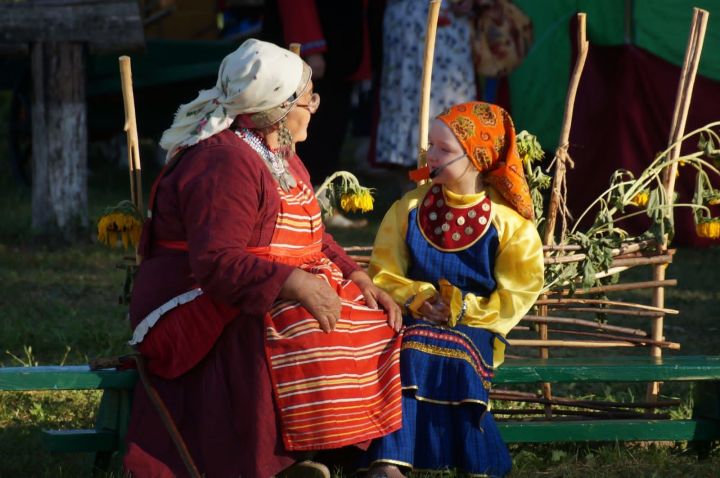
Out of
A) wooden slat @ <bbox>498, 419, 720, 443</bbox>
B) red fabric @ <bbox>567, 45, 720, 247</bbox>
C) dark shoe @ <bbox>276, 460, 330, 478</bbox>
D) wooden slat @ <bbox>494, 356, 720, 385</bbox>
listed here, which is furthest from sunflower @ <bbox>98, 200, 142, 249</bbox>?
red fabric @ <bbox>567, 45, 720, 247</bbox>

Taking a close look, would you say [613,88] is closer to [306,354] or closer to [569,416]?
[569,416]

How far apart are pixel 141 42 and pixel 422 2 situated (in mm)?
1701

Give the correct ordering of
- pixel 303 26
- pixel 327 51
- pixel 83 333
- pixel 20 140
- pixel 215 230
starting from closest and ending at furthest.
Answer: pixel 215 230, pixel 83 333, pixel 303 26, pixel 327 51, pixel 20 140

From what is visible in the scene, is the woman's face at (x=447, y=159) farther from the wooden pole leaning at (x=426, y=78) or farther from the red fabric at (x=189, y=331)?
the red fabric at (x=189, y=331)

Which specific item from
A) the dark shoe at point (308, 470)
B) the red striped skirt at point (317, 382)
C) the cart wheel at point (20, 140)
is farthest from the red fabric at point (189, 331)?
the cart wheel at point (20, 140)

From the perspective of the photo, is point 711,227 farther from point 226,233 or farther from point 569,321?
point 226,233

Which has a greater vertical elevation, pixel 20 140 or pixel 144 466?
pixel 20 140

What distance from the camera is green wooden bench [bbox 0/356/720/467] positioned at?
11.6ft

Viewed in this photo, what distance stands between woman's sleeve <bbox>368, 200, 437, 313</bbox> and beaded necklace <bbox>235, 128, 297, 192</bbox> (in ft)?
1.46

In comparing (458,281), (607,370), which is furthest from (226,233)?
(607,370)

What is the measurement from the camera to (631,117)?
7.89m

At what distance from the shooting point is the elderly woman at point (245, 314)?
337 cm

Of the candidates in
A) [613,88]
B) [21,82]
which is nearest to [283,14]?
[613,88]

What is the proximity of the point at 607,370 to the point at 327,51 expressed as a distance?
169 inches
